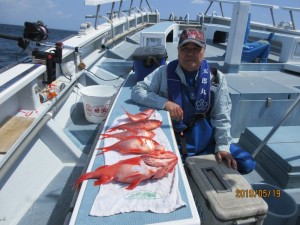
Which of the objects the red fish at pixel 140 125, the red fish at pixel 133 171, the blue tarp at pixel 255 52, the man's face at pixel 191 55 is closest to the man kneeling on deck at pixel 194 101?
the man's face at pixel 191 55

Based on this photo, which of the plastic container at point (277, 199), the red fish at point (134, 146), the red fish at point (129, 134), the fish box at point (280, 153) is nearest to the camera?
the red fish at point (134, 146)

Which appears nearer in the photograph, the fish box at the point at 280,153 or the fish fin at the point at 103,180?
the fish fin at the point at 103,180

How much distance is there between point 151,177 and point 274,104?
116 inches

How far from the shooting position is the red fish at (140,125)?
7.16ft

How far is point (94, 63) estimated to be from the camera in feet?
16.1

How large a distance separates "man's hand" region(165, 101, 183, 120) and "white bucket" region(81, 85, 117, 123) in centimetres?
120

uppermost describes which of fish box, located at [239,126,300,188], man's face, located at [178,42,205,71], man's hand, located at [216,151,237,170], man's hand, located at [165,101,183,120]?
man's face, located at [178,42,205,71]

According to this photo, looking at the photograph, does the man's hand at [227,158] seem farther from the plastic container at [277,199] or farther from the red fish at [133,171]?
the red fish at [133,171]

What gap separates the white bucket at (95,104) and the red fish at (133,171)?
6.17 ft

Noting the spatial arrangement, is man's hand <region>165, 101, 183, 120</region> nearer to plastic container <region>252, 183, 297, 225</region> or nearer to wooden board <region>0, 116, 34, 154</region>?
plastic container <region>252, 183, 297, 225</region>

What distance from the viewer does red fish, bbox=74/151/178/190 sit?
1.53 meters

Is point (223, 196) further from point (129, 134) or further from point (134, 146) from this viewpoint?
point (129, 134)

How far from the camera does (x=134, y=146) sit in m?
1.87

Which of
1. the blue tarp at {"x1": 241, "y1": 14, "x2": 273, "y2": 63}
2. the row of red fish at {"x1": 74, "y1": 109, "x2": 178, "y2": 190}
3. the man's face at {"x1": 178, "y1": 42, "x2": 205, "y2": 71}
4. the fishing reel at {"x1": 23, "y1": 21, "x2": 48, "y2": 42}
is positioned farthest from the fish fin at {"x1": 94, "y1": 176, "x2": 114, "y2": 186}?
the blue tarp at {"x1": 241, "y1": 14, "x2": 273, "y2": 63}
